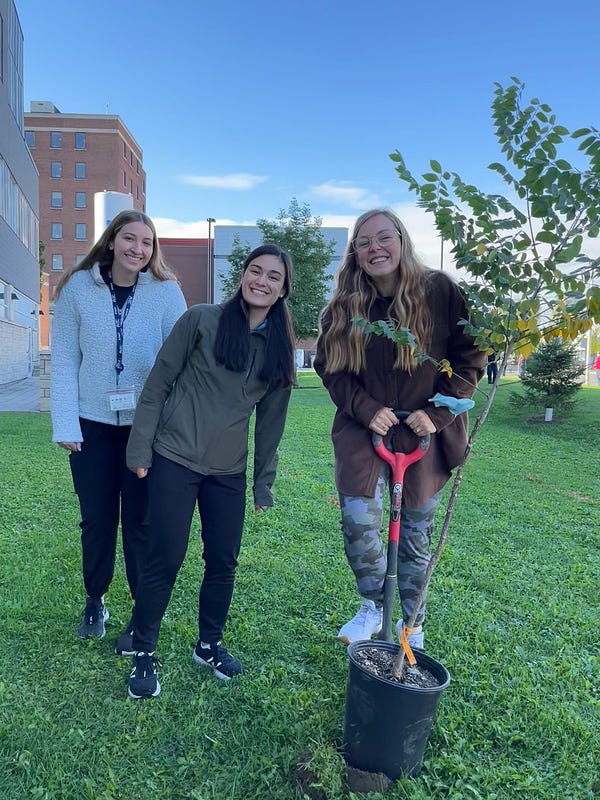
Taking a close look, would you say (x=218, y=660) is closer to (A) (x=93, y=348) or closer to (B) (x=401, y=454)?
(B) (x=401, y=454)

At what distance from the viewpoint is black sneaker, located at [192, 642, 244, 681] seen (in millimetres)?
2846

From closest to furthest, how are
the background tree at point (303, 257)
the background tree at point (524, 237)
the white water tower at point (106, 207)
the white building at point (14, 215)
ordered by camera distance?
1. the background tree at point (524, 237)
2. the white water tower at point (106, 207)
3. the white building at point (14, 215)
4. the background tree at point (303, 257)

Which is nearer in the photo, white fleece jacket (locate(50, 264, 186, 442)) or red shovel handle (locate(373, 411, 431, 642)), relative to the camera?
red shovel handle (locate(373, 411, 431, 642))

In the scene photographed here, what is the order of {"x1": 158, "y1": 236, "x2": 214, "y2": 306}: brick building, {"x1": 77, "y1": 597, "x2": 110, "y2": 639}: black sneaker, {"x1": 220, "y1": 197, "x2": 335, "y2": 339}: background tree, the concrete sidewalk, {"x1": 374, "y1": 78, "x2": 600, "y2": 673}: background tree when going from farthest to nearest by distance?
{"x1": 158, "y1": 236, "x2": 214, "y2": 306}: brick building < {"x1": 220, "y1": 197, "x2": 335, "y2": 339}: background tree < the concrete sidewalk < {"x1": 77, "y1": 597, "x2": 110, "y2": 639}: black sneaker < {"x1": 374, "y1": 78, "x2": 600, "y2": 673}: background tree

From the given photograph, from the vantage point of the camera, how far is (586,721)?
2.59m

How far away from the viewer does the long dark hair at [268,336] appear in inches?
101

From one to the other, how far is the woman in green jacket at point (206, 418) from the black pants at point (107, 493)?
0.29 metres

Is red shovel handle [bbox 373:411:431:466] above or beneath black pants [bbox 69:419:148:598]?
above

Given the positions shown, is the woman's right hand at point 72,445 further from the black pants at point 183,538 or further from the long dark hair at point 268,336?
the long dark hair at point 268,336

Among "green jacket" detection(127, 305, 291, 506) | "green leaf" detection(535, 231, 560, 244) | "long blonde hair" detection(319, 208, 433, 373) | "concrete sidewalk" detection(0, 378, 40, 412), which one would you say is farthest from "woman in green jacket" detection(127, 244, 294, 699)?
"concrete sidewalk" detection(0, 378, 40, 412)

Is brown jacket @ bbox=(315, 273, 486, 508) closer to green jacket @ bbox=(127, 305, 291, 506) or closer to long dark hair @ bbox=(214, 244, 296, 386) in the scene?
long dark hair @ bbox=(214, 244, 296, 386)

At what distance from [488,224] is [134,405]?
1.64 m

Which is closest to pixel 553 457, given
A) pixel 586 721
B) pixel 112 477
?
pixel 586 721

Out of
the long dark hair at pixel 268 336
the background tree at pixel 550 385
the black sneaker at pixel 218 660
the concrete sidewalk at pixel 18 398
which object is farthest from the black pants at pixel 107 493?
the concrete sidewalk at pixel 18 398
